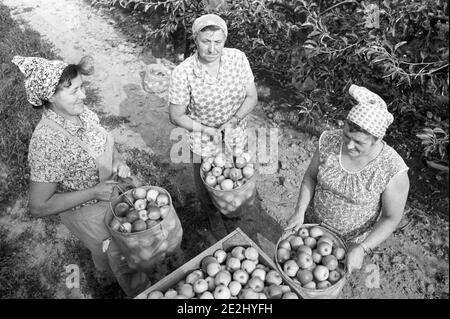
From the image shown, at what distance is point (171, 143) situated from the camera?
5223mm

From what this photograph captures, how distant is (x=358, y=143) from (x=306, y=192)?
69 cm

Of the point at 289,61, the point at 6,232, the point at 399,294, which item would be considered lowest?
the point at 399,294

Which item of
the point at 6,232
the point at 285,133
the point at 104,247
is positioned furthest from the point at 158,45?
the point at 104,247

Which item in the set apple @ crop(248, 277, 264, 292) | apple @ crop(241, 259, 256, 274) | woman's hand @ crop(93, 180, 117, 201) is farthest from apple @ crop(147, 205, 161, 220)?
apple @ crop(248, 277, 264, 292)

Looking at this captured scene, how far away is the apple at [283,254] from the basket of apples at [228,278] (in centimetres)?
11

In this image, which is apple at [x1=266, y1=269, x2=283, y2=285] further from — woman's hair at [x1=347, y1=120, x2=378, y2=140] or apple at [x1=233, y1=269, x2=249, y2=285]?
woman's hair at [x1=347, y1=120, x2=378, y2=140]

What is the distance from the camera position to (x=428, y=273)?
3.56 metres

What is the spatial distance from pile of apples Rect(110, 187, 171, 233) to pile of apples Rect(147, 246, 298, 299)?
60 centimetres

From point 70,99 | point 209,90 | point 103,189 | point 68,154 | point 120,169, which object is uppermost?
point 70,99

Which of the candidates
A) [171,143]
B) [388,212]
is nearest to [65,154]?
[388,212]

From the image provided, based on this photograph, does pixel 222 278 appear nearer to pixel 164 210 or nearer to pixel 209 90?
pixel 164 210
